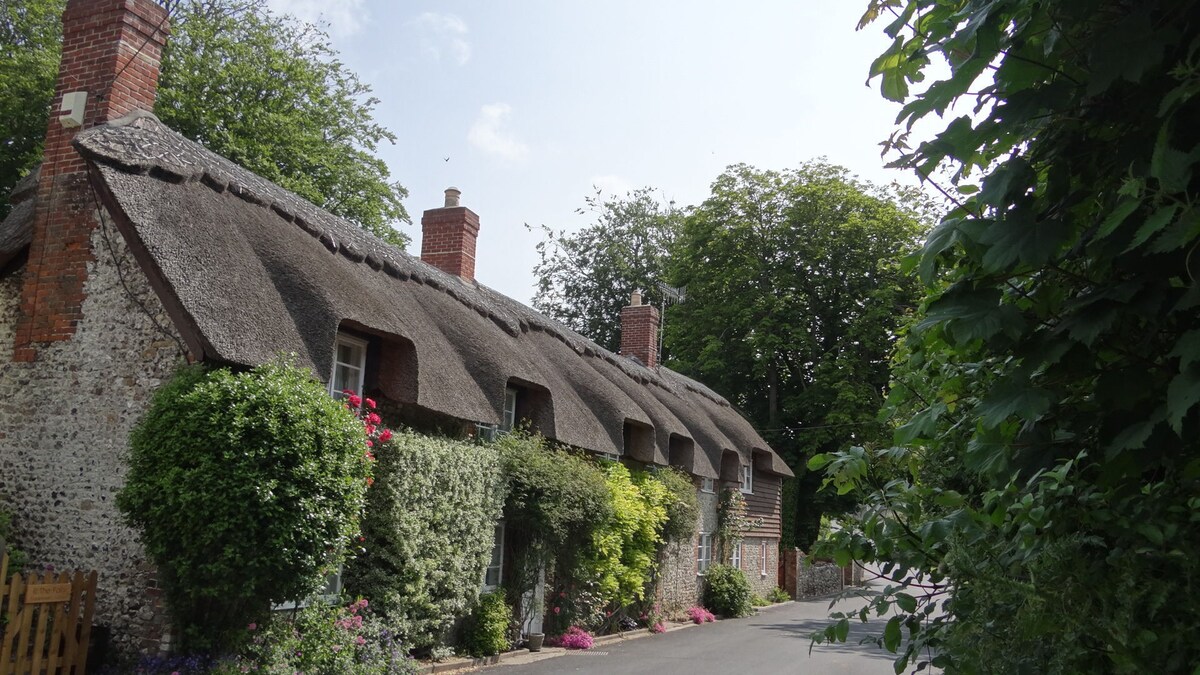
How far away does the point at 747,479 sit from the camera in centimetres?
2873

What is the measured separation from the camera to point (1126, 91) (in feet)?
7.99

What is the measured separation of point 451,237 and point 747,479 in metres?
13.9

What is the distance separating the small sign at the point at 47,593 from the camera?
8492 millimetres

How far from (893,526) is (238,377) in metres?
7.66

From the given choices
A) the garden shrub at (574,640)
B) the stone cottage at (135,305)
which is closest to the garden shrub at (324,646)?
the stone cottage at (135,305)

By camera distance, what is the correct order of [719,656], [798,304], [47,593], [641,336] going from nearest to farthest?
1. [47,593]
2. [719,656]
3. [641,336]
4. [798,304]

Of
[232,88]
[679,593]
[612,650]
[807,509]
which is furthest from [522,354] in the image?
[807,509]

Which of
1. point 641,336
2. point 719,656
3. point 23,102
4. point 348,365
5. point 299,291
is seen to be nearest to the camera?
point 299,291

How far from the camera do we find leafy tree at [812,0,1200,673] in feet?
7.39

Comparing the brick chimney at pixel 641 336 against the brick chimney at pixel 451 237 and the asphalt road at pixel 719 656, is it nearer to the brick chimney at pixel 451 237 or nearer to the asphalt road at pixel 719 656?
the asphalt road at pixel 719 656

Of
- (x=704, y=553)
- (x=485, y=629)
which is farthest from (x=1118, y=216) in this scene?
(x=704, y=553)

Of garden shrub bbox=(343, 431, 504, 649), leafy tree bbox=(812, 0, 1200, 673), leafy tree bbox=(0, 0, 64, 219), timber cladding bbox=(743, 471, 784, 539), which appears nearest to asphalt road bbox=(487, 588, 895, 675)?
garden shrub bbox=(343, 431, 504, 649)

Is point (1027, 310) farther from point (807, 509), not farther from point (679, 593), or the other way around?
point (807, 509)

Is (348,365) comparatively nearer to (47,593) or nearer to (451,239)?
(47,593)
